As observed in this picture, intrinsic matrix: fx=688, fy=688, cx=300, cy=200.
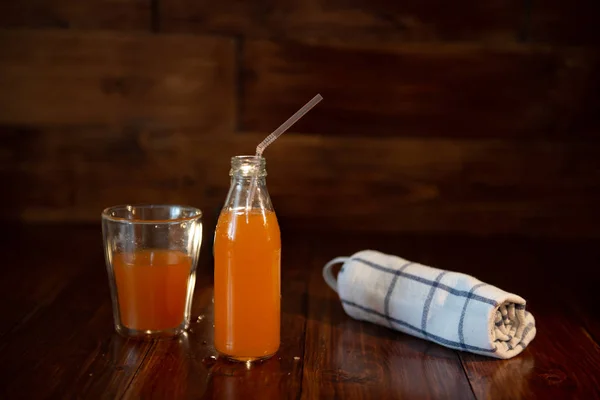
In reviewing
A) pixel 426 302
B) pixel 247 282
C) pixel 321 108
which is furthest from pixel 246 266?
pixel 321 108

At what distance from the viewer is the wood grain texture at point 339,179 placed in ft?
5.42

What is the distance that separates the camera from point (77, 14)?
1.59 metres

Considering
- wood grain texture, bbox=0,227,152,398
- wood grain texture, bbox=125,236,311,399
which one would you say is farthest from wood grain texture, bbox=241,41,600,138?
wood grain texture, bbox=125,236,311,399

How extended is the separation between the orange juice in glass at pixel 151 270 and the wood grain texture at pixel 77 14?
0.80 m

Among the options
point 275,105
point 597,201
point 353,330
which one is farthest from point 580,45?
point 353,330

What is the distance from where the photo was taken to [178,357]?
33.8 inches

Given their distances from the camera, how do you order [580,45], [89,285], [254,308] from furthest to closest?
1. [580,45]
2. [89,285]
3. [254,308]

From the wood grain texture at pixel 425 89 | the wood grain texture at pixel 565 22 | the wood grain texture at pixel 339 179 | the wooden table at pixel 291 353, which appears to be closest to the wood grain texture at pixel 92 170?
the wood grain texture at pixel 339 179

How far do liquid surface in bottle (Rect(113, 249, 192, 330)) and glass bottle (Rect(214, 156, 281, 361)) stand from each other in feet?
0.32

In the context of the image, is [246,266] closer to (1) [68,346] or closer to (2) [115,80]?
(1) [68,346]

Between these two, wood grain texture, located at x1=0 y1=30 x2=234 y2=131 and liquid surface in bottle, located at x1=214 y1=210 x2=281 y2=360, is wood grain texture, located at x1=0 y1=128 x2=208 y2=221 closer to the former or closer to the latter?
wood grain texture, located at x1=0 y1=30 x2=234 y2=131

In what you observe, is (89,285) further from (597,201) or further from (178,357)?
(597,201)

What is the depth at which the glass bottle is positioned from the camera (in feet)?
2.65

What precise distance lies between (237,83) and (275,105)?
0.10 metres
